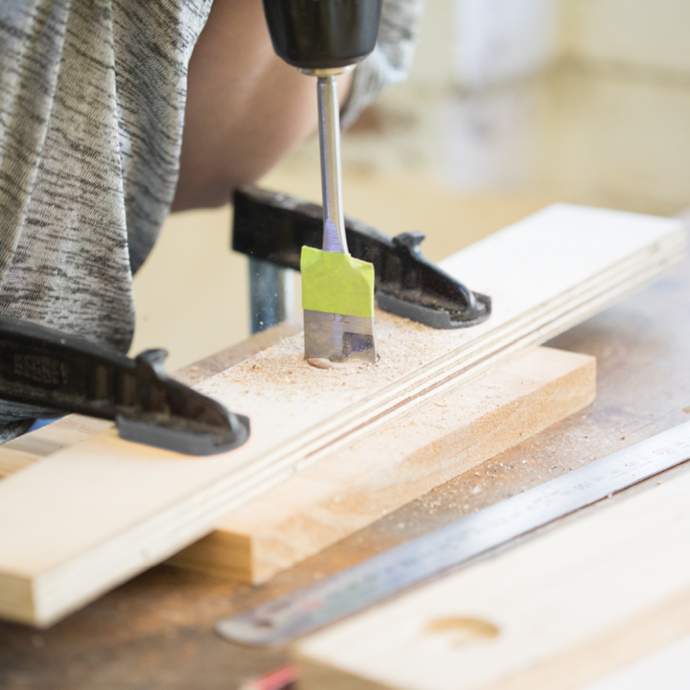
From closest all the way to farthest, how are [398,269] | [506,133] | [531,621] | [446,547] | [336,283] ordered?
1. [531,621]
2. [446,547]
3. [336,283]
4. [398,269]
5. [506,133]

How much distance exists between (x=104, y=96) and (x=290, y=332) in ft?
1.02

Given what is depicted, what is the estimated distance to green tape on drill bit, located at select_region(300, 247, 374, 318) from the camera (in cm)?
65

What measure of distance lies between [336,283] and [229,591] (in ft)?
0.73

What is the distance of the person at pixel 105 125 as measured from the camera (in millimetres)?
637

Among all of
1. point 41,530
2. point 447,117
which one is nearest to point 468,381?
point 41,530

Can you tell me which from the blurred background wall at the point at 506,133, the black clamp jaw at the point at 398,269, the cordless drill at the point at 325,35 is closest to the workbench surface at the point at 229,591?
the black clamp jaw at the point at 398,269

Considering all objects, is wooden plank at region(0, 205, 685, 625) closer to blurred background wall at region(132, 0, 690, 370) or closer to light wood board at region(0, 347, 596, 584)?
light wood board at region(0, 347, 596, 584)

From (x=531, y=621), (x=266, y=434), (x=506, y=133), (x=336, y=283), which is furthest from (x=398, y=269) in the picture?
(x=506, y=133)

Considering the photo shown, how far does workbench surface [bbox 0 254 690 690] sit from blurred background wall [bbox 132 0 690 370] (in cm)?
117

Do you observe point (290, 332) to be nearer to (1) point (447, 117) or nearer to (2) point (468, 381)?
(2) point (468, 381)

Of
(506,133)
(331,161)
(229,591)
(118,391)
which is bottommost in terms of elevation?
(229,591)

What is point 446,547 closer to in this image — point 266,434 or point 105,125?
point 266,434

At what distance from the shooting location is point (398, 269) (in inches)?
30.8

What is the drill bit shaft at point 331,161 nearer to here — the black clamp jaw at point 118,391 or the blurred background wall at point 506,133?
the black clamp jaw at point 118,391
